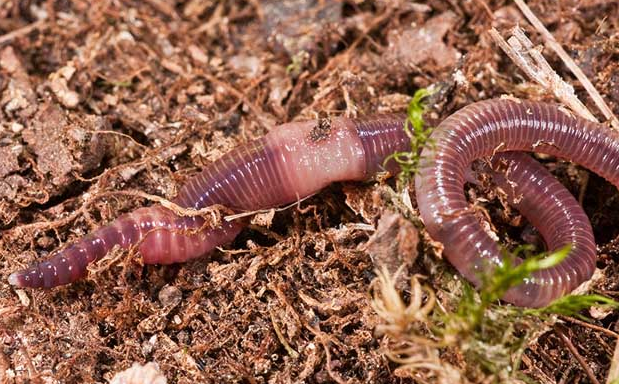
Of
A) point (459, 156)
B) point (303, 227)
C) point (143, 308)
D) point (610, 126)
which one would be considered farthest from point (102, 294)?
point (610, 126)

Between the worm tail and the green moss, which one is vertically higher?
the green moss

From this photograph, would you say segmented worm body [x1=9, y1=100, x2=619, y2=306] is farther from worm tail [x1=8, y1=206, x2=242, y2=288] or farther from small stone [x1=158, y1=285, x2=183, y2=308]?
small stone [x1=158, y1=285, x2=183, y2=308]

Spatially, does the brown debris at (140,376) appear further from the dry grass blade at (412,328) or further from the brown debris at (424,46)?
the brown debris at (424,46)

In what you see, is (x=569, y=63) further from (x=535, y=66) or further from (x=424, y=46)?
(x=424, y=46)

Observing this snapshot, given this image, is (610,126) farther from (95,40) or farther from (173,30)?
(95,40)

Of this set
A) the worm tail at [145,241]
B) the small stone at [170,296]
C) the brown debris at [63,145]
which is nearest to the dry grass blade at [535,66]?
the worm tail at [145,241]

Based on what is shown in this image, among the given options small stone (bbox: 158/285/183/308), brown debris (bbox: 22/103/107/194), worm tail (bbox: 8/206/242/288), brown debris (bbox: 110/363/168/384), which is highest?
brown debris (bbox: 22/103/107/194)

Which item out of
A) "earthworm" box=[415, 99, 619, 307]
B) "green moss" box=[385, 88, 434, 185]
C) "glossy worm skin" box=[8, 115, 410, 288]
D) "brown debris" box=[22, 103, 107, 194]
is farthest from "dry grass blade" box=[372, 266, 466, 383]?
"brown debris" box=[22, 103, 107, 194]
